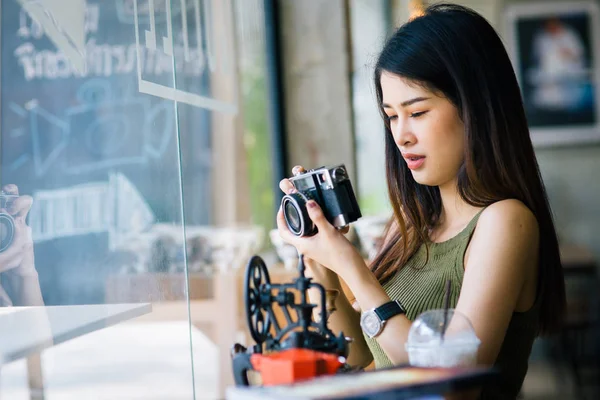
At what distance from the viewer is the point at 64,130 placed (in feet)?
4.77

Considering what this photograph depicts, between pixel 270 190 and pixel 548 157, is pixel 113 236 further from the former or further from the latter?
pixel 548 157

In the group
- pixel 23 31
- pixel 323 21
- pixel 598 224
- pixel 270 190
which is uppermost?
pixel 323 21

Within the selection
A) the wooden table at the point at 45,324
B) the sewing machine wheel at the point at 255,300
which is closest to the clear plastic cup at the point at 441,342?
the sewing machine wheel at the point at 255,300

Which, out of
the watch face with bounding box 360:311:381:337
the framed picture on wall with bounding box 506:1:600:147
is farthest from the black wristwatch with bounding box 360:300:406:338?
the framed picture on wall with bounding box 506:1:600:147

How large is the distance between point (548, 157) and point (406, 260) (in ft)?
13.9

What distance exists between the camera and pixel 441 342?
110 centimetres

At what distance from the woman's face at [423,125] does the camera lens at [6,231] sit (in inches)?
24.5

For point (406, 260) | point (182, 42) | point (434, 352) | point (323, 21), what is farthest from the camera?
point (323, 21)

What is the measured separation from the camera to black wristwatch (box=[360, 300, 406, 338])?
1.32 metres

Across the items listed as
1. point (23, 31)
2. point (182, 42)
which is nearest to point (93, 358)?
point (23, 31)

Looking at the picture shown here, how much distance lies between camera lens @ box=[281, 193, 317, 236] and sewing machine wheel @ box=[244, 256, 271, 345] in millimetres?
145

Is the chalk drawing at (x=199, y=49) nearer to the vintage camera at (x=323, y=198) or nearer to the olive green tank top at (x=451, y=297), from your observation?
the vintage camera at (x=323, y=198)

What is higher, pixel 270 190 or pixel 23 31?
pixel 23 31

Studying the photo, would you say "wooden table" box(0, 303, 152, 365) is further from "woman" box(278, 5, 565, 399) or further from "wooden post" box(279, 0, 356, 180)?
"wooden post" box(279, 0, 356, 180)
